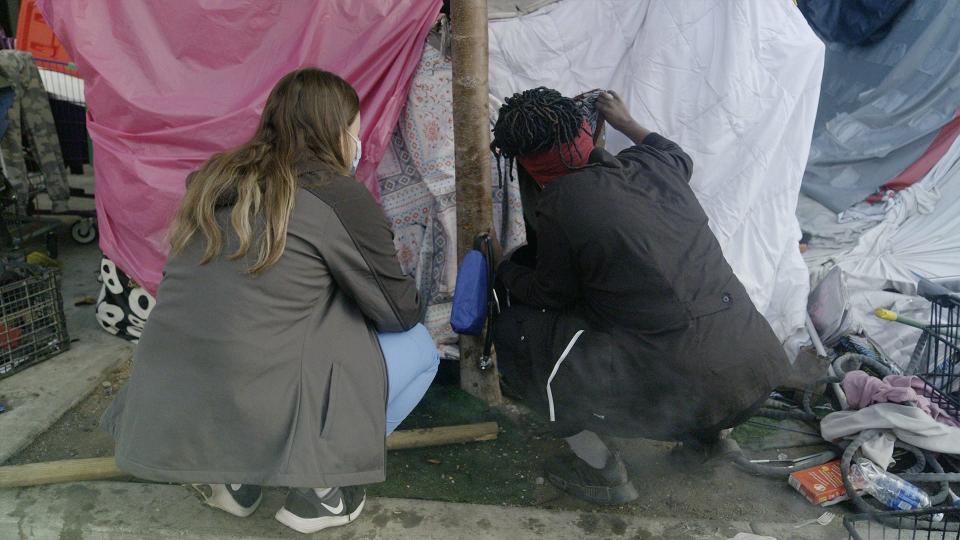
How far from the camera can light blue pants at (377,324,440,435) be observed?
2518 mm

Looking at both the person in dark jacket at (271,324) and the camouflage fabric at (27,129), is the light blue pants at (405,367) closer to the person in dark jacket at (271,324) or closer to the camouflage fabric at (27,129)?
the person in dark jacket at (271,324)

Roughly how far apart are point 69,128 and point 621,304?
4.35 metres

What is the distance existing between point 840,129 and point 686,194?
257 centimetres

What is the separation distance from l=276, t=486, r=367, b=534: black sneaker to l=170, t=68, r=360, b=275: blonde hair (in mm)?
879

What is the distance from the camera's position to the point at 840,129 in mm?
4516

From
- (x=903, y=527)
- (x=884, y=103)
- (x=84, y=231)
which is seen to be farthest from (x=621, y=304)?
(x=84, y=231)

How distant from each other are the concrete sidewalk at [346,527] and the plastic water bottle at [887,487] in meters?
0.19

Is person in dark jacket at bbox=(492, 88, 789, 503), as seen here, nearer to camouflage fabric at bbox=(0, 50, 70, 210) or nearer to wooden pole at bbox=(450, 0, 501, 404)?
wooden pole at bbox=(450, 0, 501, 404)

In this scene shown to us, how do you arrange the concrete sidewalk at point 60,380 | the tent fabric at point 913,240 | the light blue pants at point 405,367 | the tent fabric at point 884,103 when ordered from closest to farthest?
the light blue pants at point 405,367, the concrete sidewalk at point 60,380, the tent fabric at point 913,240, the tent fabric at point 884,103

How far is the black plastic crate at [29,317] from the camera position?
3445 millimetres

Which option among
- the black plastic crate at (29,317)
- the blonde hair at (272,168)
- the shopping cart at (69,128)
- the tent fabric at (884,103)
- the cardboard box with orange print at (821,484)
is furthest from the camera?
the shopping cart at (69,128)

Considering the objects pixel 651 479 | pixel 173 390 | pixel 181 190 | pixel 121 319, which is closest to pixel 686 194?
pixel 651 479

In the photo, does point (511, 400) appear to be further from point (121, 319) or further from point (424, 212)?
point (121, 319)

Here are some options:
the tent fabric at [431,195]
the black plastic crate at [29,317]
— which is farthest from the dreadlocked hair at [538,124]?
the black plastic crate at [29,317]
